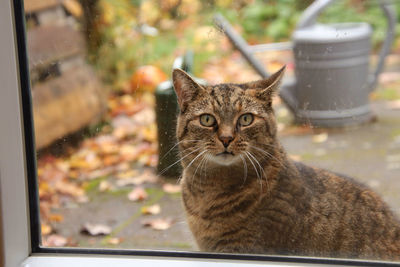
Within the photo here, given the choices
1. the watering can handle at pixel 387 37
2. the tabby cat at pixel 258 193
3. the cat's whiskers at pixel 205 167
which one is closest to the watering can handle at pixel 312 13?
the watering can handle at pixel 387 37

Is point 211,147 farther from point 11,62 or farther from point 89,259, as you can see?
point 11,62

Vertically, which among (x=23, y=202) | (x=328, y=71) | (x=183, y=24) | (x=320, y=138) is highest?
(x=183, y=24)

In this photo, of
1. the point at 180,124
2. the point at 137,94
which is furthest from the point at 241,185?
the point at 137,94

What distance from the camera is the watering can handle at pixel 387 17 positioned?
4.67ft

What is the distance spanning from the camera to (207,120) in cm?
131

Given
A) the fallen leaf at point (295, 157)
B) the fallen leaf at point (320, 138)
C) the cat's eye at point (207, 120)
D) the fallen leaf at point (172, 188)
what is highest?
Answer: the cat's eye at point (207, 120)

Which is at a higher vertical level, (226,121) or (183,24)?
(183,24)

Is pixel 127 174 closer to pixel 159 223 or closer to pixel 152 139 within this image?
pixel 152 139

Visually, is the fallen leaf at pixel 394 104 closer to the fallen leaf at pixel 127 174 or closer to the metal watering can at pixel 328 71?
the metal watering can at pixel 328 71

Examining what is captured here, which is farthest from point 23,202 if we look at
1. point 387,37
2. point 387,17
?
point 387,37

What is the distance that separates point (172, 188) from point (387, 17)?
0.83 metres

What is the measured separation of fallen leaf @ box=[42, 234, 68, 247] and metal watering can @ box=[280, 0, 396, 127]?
2.52 ft

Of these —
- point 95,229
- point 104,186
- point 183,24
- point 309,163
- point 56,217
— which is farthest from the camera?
point 104,186

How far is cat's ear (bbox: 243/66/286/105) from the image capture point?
1279 millimetres
